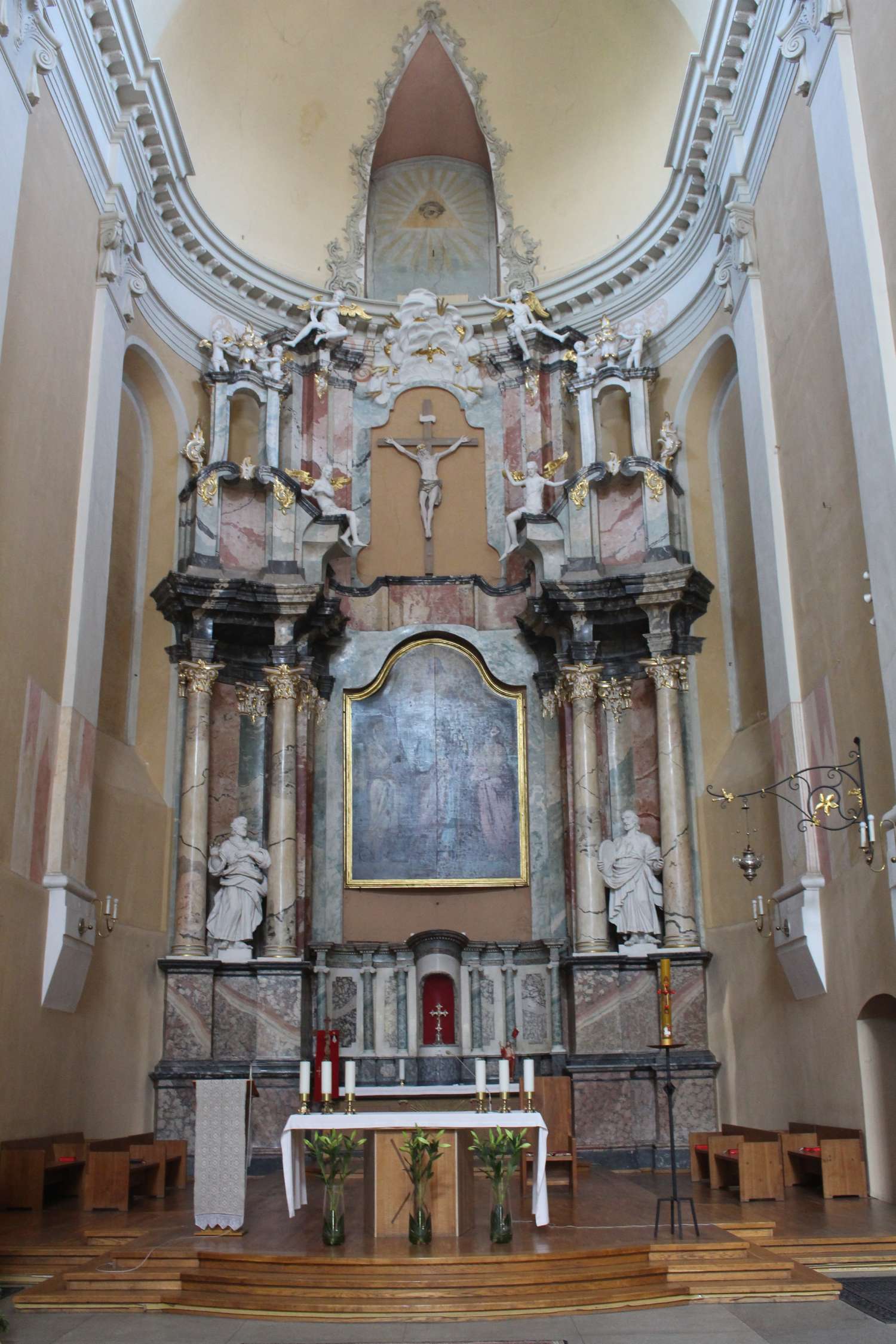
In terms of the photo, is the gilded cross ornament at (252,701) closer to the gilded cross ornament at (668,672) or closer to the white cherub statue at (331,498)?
the white cherub statue at (331,498)

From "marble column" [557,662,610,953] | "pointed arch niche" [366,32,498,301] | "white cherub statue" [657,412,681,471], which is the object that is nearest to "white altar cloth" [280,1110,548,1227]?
"marble column" [557,662,610,953]

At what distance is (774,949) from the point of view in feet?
41.1

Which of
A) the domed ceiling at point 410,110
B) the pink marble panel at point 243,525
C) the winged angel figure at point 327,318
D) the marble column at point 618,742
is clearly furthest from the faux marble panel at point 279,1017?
the domed ceiling at point 410,110

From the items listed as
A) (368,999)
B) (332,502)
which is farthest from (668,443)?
(368,999)

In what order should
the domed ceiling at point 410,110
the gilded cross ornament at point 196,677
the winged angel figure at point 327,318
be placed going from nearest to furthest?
the gilded cross ornament at point 196,677 < the domed ceiling at point 410,110 < the winged angel figure at point 327,318

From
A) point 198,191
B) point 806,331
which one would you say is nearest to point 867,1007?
point 806,331

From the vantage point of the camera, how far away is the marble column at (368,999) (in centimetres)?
1480

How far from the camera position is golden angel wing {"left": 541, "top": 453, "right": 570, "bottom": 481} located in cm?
1641

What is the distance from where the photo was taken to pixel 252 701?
15555 millimetres

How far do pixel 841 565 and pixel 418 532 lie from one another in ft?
24.5

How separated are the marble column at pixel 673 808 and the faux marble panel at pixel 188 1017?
16.7 ft

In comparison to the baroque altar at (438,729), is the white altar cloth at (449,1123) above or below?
below

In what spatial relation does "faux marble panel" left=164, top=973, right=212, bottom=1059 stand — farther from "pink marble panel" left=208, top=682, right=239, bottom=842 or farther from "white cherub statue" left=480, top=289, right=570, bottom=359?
"white cherub statue" left=480, top=289, right=570, bottom=359

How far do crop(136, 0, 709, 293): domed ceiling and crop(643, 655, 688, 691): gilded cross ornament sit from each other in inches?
239
